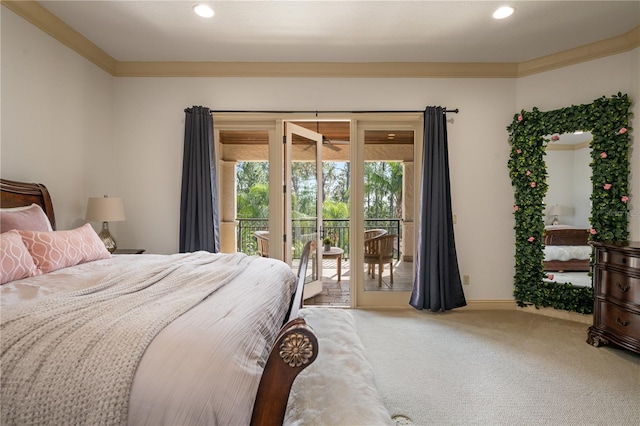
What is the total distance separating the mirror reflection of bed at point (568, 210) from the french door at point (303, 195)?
2672 mm

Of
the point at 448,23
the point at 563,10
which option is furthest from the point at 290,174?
the point at 563,10

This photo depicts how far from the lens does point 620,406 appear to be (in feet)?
6.59

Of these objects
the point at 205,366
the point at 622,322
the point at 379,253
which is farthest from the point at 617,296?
the point at 205,366

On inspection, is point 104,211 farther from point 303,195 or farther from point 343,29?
point 343,29

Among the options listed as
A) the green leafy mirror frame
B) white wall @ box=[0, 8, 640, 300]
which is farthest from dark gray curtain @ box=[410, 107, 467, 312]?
the green leafy mirror frame

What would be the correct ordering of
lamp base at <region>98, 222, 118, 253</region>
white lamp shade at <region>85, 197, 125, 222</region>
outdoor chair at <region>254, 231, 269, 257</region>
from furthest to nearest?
outdoor chair at <region>254, 231, 269, 257</region>
lamp base at <region>98, 222, 118, 253</region>
white lamp shade at <region>85, 197, 125, 222</region>

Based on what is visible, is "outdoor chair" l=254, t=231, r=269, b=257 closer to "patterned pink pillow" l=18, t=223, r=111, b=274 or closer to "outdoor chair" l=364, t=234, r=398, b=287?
"outdoor chair" l=364, t=234, r=398, b=287

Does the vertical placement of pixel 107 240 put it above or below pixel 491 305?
above

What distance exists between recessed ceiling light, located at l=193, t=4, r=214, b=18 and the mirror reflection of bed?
373 cm

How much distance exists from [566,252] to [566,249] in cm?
3

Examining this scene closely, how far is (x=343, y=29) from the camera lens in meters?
2.97

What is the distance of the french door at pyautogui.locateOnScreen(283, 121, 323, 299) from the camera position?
3.86 m

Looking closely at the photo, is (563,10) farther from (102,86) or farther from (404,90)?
(102,86)

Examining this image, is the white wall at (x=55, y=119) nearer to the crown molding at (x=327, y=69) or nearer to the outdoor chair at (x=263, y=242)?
the crown molding at (x=327, y=69)
